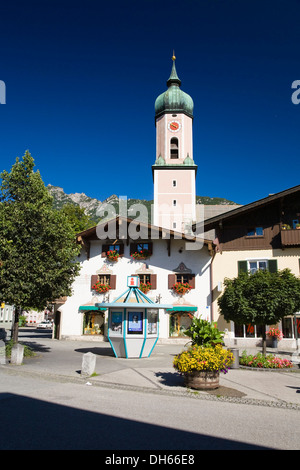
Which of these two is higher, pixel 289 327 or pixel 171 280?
pixel 171 280

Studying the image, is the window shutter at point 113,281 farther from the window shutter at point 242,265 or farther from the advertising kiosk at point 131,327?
the advertising kiosk at point 131,327

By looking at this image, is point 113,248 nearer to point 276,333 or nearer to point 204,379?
point 276,333

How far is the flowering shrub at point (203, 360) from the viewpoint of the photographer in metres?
9.18

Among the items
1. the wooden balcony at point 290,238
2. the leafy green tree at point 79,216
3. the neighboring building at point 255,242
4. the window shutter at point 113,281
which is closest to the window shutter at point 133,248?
the window shutter at point 113,281

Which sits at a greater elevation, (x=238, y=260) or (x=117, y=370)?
(x=238, y=260)

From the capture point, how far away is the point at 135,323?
15414mm

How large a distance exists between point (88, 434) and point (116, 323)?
981 centimetres

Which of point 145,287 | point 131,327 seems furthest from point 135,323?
point 145,287

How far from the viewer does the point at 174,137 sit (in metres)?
43.7

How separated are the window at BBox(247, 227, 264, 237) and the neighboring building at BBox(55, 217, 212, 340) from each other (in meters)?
2.97

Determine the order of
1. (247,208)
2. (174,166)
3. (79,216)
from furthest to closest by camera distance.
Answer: (174,166), (79,216), (247,208)

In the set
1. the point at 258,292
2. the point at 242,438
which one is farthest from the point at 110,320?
the point at 242,438
